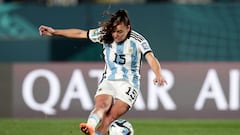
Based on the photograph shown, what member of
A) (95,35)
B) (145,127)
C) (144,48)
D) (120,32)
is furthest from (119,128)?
(145,127)

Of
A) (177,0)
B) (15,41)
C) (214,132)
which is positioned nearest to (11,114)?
(15,41)

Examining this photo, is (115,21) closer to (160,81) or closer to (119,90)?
(119,90)

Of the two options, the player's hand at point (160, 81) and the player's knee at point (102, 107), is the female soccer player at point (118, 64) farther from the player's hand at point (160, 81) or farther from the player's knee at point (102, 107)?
the player's hand at point (160, 81)

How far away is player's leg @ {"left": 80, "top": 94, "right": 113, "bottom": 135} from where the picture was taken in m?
10.7

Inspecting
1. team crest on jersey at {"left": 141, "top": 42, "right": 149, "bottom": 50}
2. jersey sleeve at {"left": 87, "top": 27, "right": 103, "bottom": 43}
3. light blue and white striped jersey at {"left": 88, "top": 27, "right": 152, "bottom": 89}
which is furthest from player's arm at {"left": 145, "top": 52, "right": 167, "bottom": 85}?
jersey sleeve at {"left": 87, "top": 27, "right": 103, "bottom": 43}

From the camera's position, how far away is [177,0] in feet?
79.3

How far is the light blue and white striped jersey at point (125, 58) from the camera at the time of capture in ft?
37.5

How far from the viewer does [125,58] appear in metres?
11.5

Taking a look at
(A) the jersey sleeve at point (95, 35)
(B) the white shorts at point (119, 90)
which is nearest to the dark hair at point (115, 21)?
(A) the jersey sleeve at point (95, 35)

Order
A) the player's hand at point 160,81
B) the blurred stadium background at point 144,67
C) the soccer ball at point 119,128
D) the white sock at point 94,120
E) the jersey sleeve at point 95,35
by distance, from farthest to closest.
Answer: the blurred stadium background at point 144,67 → the jersey sleeve at point 95,35 → the soccer ball at point 119,128 → the white sock at point 94,120 → the player's hand at point 160,81

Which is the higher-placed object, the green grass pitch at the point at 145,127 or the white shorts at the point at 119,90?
the white shorts at the point at 119,90

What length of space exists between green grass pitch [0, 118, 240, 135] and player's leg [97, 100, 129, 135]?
111 inches

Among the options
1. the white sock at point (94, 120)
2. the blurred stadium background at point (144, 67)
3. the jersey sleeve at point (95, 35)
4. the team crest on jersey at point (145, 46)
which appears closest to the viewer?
the white sock at point (94, 120)

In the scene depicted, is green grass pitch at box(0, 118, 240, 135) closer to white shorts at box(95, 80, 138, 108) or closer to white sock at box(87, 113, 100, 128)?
white shorts at box(95, 80, 138, 108)
